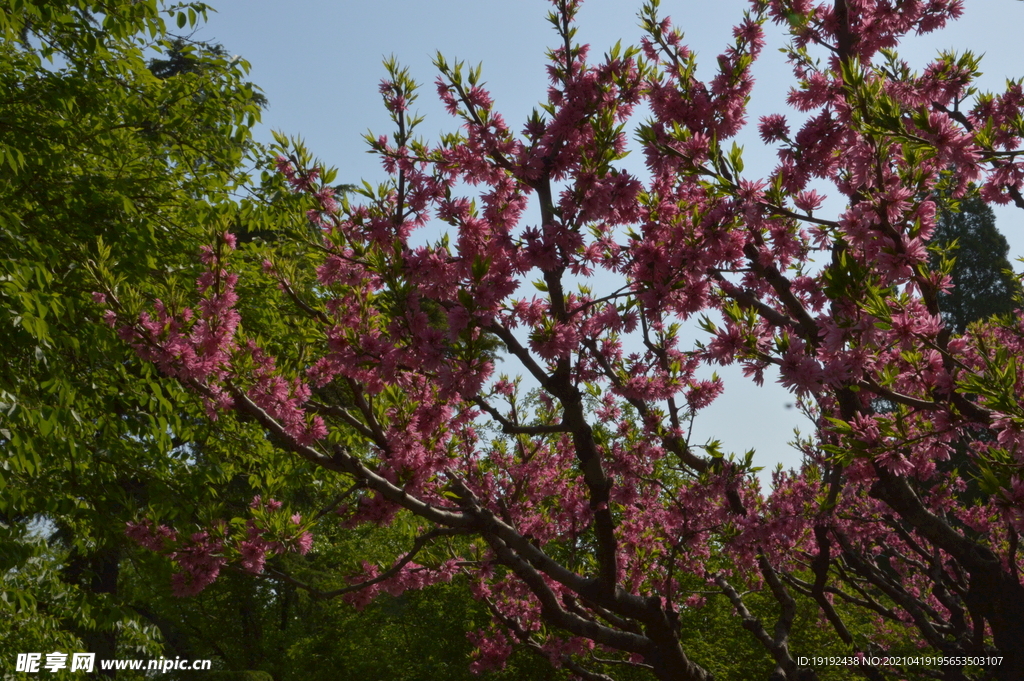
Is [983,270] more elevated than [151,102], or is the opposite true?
[983,270]

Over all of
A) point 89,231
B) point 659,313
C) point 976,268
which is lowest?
point 659,313

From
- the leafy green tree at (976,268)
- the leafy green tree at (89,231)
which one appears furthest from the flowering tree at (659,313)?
the leafy green tree at (976,268)

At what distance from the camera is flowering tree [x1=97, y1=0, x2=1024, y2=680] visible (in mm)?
3531

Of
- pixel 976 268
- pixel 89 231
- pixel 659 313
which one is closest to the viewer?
pixel 659 313

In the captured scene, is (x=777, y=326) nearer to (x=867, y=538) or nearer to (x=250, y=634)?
(x=867, y=538)

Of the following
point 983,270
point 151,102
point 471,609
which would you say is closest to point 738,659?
point 471,609

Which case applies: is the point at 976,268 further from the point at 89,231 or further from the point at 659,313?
the point at 89,231

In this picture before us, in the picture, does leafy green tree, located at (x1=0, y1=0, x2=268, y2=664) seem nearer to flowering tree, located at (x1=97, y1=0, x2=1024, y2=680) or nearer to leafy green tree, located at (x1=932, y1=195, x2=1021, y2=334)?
flowering tree, located at (x1=97, y1=0, x2=1024, y2=680)

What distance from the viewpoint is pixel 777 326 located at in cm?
534

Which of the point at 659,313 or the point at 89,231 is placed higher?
the point at 89,231

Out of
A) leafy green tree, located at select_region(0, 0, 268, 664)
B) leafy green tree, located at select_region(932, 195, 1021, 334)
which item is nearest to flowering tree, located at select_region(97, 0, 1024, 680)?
leafy green tree, located at select_region(0, 0, 268, 664)

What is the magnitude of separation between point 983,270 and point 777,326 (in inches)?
1274

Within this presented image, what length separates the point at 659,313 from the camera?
14.0 ft

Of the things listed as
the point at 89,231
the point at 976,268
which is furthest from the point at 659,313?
the point at 976,268
